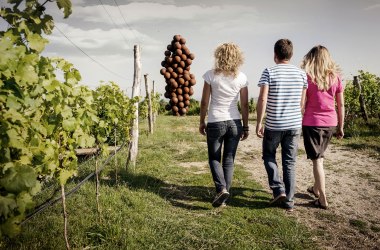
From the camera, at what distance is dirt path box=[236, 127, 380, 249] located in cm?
352

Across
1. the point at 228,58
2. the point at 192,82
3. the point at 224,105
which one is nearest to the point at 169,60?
the point at 192,82

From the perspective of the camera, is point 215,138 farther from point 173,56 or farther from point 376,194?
point 376,194

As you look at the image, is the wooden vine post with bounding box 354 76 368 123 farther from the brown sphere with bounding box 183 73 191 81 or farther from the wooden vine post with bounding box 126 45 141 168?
the brown sphere with bounding box 183 73 191 81

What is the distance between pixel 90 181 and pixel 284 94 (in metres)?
3.51

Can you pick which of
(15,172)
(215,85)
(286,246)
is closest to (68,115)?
(15,172)

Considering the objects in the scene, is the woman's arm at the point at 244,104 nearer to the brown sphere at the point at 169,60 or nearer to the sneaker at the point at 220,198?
the sneaker at the point at 220,198

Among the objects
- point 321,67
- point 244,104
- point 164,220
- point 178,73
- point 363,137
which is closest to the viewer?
point 178,73

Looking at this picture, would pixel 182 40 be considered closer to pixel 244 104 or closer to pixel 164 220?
pixel 244 104

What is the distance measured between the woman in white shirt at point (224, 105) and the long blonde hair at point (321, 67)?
3.00 feet

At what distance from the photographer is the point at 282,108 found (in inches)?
158

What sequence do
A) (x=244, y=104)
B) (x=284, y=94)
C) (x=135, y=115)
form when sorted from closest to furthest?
(x=284, y=94) → (x=244, y=104) → (x=135, y=115)

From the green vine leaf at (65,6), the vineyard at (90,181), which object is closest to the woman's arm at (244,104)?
the vineyard at (90,181)

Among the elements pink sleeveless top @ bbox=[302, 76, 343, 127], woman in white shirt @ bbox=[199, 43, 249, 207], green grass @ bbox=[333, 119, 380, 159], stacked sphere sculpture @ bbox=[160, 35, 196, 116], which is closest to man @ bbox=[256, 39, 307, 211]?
pink sleeveless top @ bbox=[302, 76, 343, 127]

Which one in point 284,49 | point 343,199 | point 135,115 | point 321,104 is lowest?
point 343,199
